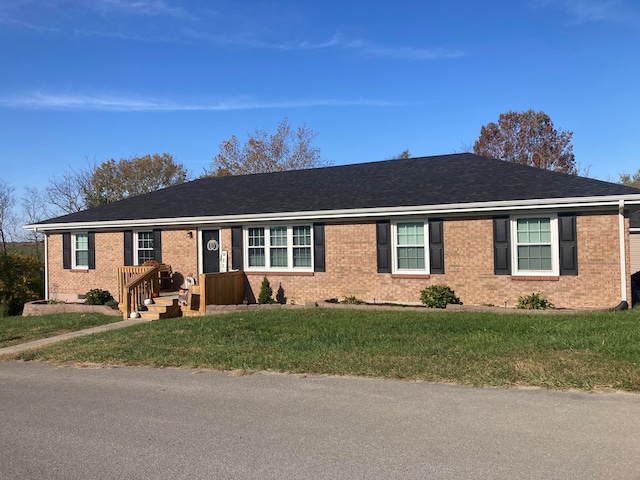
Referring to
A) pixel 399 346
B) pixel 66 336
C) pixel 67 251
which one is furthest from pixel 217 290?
pixel 399 346

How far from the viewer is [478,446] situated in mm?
4973

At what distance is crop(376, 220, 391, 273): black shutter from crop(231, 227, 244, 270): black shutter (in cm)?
455

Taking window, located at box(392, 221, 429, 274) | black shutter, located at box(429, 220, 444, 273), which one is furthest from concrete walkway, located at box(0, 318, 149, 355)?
black shutter, located at box(429, 220, 444, 273)

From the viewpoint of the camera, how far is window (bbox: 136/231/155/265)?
18984 mm

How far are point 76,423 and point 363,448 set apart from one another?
10.7ft

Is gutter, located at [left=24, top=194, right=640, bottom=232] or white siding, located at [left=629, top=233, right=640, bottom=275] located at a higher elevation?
gutter, located at [left=24, top=194, right=640, bottom=232]

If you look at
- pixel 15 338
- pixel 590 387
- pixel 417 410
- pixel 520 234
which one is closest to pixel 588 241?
pixel 520 234


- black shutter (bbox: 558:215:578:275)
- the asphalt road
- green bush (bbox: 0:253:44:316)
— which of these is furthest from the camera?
green bush (bbox: 0:253:44:316)

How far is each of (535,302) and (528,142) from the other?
37620mm

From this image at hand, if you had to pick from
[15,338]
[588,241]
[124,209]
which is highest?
[124,209]

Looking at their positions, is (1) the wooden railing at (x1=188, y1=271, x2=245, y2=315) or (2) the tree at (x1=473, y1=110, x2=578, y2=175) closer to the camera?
(1) the wooden railing at (x1=188, y1=271, x2=245, y2=315)

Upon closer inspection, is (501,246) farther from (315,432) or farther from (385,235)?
(315,432)

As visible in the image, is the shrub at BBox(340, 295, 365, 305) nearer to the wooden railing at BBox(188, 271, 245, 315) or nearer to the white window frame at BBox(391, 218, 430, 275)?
the white window frame at BBox(391, 218, 430, 275)

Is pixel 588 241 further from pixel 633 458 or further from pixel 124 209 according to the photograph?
pixel 124 209
